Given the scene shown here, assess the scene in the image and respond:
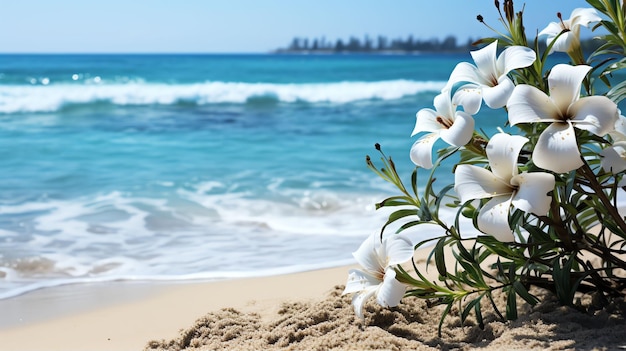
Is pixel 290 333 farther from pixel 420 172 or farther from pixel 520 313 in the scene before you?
pixel 420 172

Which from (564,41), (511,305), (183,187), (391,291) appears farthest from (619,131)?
(183,187)

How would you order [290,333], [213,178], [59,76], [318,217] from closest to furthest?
[290,333], [318,217], [213,178], [59,76]

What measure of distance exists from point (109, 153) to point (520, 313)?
20.0 ft

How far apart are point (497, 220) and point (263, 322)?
3.08 feet

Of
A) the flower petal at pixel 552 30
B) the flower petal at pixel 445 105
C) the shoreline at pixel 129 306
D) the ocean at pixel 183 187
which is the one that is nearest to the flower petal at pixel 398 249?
the flower petal at pixel 445 105

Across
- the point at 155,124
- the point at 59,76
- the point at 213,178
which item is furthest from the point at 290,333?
the point at 59,76

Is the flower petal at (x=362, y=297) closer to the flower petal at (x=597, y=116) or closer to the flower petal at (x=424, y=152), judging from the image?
the flower petal at (x=424, y=152)

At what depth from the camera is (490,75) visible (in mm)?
1492

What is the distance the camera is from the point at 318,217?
14.1 ft

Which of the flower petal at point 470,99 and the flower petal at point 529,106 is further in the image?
the flower petal at point 470,99

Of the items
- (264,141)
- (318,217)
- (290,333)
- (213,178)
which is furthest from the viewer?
(264,141)

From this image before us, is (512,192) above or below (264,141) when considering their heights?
above

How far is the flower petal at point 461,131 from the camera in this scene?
1.40 m

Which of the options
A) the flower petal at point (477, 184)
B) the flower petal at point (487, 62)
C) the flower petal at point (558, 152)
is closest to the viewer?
the flower petal at point (558, 152)
